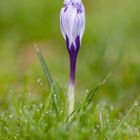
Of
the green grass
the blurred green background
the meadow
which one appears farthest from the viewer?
the blurred green background

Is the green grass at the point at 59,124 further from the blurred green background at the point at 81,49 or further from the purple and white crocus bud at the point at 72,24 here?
the blurred green background at the point at 81,49

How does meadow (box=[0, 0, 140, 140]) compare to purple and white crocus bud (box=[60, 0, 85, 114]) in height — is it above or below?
below

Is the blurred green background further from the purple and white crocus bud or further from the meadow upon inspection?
the purple and white crocus bud

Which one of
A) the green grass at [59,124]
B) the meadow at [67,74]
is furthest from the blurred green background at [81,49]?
the green grass at [59,124]

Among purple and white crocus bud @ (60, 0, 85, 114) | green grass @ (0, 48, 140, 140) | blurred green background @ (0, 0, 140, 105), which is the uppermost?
purple and white crocus bud @ (60, 0, 85, 114)

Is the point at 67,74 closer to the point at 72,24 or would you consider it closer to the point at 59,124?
the point at 72,24

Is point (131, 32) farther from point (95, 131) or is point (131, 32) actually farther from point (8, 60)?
point (95, 131)

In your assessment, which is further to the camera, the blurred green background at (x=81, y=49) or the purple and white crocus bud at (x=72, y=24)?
the blurred green background at (x=81, y=49)

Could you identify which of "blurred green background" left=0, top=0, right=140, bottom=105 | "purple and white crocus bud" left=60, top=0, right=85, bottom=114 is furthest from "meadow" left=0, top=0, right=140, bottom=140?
"purple and white crocus bud" left=60, top=0, right=85, bottom=114
